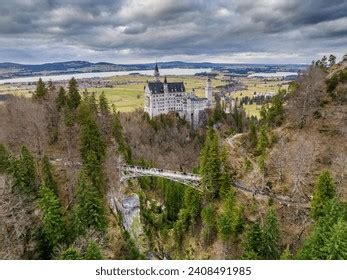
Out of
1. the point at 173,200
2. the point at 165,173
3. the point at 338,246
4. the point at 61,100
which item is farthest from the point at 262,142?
the point at 61,100

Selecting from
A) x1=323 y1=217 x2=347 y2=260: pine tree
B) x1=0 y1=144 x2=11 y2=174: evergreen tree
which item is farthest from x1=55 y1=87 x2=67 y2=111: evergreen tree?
x1=323 y1=217 x2=347 y2=260: pine tree

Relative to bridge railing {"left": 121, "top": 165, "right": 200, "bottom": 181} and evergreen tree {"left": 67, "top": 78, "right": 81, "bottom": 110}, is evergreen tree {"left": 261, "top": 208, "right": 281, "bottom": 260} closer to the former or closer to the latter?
bridge railing {"left": 121, "top": 165, "right": 200, "bottom": 181}

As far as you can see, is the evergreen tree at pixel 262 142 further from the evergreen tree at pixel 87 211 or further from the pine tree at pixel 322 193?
the evergreen tree at pixel 87 211

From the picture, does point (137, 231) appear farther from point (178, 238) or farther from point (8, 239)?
point (8, 239)

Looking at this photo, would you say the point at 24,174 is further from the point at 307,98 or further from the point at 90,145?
the point at 307,98

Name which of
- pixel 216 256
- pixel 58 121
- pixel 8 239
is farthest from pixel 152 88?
pixel 8 239
